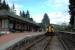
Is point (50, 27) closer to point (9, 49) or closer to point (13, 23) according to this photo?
point (13, 23)

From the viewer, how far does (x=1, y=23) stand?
5091cm

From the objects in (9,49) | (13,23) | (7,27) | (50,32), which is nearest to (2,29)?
(7,27)

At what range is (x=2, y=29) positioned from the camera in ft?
163

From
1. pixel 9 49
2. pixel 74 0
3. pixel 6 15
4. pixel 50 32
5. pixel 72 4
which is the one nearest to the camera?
pixel 9 49

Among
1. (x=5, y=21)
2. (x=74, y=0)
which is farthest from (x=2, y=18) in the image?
(x=74, y=0)

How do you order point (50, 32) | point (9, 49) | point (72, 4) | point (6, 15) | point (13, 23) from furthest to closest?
point (72, 4)
point (50, 32)
point (13, 23)
point (6, 15)
point (9, 49)

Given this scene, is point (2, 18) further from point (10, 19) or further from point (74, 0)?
point (74, 0)

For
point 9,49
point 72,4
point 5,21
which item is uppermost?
point 72,4

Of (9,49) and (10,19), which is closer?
(9,49)

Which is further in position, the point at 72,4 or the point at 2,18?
the point at 72,4

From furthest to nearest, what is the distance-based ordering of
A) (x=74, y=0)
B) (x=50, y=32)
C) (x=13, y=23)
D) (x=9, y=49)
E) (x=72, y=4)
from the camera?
1. (x=72, y=4)
2. (x=74, y=0)
3. (x=50, y=32)
4. (x=13, y=23)
5. (x=9, y=49)

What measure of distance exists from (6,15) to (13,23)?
753 cm

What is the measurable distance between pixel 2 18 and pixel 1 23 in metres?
1.25

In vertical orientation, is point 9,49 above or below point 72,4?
below
